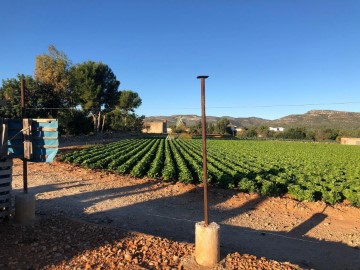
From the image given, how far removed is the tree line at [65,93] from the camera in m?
37.0

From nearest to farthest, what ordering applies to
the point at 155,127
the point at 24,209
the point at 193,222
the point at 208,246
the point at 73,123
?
the point at 208,246
the point at 24,209
the point at 193,222
the point at 73,123
the point at 155,127

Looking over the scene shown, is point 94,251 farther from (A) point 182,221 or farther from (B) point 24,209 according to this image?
(A) point 182,221

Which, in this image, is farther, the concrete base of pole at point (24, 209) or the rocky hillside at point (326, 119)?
the rocky hillside at point (326, 119)

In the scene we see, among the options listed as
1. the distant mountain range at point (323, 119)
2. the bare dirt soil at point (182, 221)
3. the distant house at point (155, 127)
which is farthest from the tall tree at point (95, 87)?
the distant mountain range at point (323, 119)

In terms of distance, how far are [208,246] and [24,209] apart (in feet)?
15.5

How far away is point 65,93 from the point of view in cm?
4066

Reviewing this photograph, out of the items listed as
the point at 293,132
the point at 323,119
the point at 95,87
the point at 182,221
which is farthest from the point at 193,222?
the point at 323,119

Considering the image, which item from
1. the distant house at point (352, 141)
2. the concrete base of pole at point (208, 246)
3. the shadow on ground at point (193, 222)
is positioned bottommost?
the distant house at point (352, 141)

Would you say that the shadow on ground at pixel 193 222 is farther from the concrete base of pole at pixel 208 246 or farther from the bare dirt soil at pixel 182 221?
the concrete base of pole at pixel 208 246

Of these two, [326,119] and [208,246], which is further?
[326,119]

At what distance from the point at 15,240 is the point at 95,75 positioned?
167 ft

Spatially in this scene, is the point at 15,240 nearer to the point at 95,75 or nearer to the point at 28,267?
the point at 28,267

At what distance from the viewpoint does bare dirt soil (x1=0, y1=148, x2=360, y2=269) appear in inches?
233

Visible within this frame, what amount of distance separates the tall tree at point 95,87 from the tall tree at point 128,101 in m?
21.9
